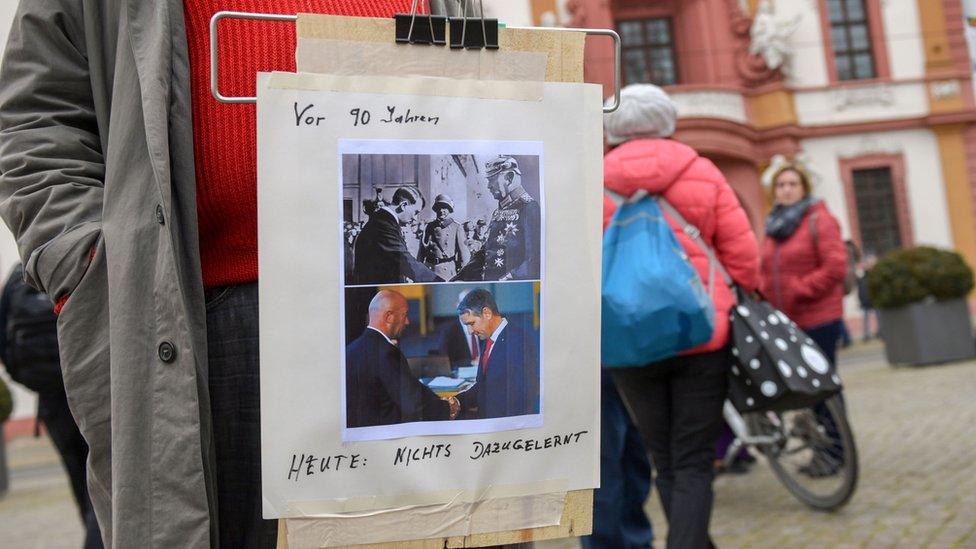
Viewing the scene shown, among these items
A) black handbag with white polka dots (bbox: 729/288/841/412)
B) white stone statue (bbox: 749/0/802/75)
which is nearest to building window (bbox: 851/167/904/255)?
white stone statue (bbox: 749/0/802/75)

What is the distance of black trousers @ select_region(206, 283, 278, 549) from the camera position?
1.70m

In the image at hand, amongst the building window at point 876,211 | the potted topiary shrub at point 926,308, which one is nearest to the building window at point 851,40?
the building window at point 876,211

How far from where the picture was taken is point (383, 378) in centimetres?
146

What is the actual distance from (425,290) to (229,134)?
1.51 feet

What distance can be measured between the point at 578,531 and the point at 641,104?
7.40 ft

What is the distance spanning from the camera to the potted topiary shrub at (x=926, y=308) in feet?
40.2

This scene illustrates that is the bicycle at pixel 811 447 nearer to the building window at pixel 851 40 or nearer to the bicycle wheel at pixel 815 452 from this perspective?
the bicycle wheel at pixel 815 452

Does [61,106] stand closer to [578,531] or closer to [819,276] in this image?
[578,531]

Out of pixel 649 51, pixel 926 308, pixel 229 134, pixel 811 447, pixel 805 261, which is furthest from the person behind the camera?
pixel 649 51

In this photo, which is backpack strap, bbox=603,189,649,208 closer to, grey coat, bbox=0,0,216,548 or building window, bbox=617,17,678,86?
grey coat, bbox=0,0,216,548

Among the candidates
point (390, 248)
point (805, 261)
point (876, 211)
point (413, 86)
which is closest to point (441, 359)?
point (390, 248)

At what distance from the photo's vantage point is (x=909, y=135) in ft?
80.7

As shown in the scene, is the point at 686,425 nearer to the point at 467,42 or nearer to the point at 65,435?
the point at 467,42

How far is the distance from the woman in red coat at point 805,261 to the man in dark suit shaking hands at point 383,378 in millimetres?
4614
